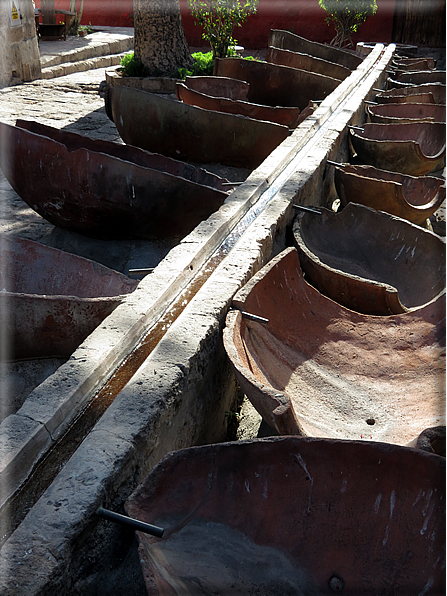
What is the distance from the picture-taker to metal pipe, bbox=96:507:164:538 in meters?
1.72

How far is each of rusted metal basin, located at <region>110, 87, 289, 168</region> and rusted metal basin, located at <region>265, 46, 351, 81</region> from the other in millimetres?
4458

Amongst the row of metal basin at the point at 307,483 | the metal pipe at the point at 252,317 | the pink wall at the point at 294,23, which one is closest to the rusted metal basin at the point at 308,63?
the pink wall at the point at 294,23

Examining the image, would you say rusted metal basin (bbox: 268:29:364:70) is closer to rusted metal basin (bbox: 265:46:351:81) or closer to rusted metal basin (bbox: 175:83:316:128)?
rusted metal basin (bbox: 265:46:351:81)

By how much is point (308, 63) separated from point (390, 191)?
630cm

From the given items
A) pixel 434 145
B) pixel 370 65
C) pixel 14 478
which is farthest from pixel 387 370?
pixel 370 65

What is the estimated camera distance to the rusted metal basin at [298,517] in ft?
6.02

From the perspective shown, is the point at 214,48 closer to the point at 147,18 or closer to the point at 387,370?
the point at 147,18

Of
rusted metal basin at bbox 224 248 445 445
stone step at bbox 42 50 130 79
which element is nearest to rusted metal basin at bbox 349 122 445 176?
rusted metal basin at bbox 224 248 445 445

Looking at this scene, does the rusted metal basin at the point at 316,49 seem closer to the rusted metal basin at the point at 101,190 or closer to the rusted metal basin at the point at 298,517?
the rusted metal basin at the point at 101,190

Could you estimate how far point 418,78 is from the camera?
33.4 ft

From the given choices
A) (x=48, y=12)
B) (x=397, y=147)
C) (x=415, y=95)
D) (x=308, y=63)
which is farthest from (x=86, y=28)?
(x=397, y=147)

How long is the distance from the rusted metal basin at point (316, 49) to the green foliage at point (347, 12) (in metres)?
3.30

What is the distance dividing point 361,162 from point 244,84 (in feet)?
9.28

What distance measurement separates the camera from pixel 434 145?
22.7 feet
